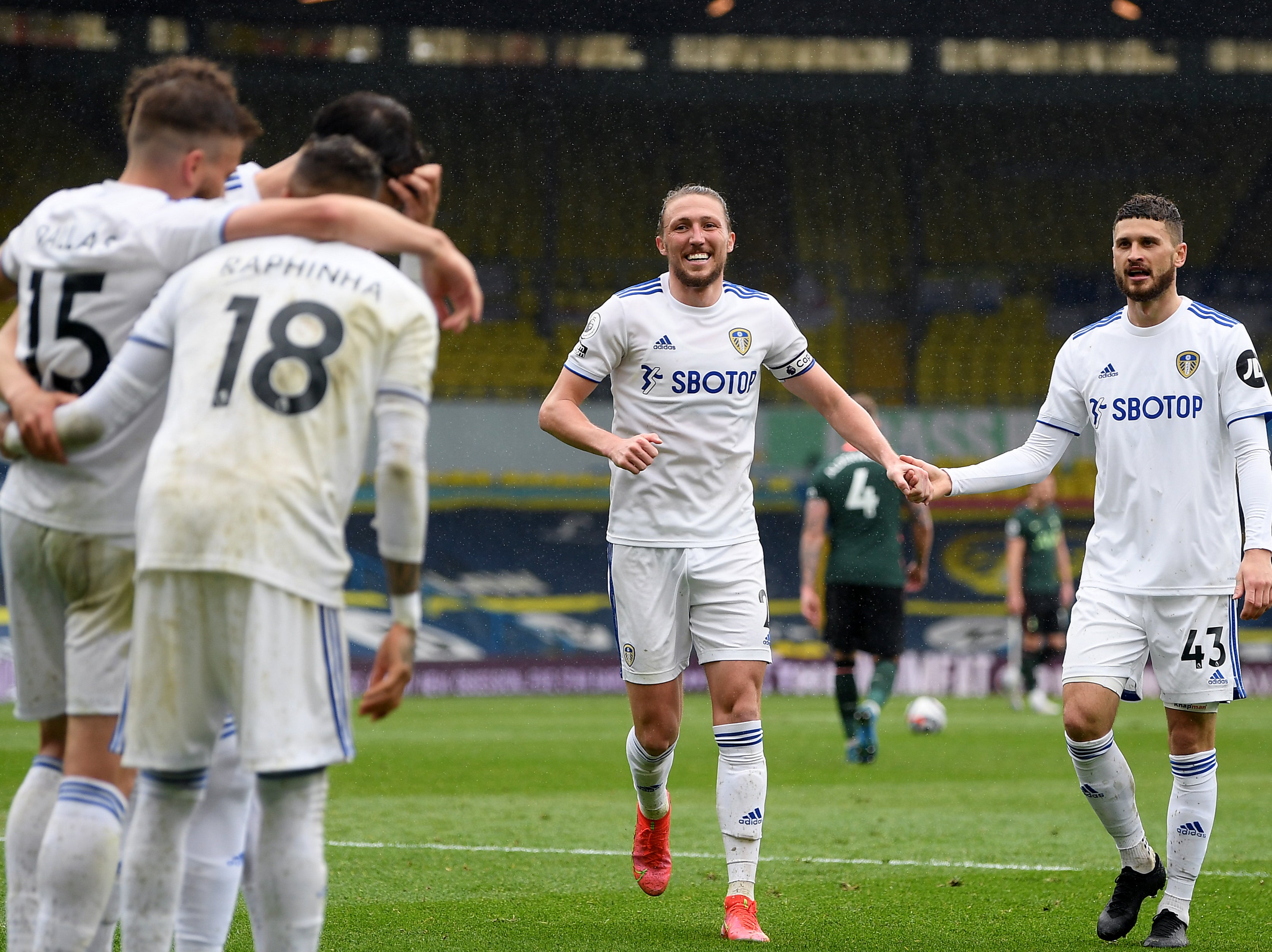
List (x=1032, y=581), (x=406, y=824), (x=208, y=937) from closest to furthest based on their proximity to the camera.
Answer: (x=208, y=937)
(x=406, y=824)
(x=1032, y=581)

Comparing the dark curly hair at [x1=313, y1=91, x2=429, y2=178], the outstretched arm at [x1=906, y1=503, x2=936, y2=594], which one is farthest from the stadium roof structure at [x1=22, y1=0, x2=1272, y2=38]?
the dark curly hair at [x1=313, y1=91, x2=429, y2=178]

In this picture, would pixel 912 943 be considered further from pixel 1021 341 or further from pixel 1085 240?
pixel 1085 240

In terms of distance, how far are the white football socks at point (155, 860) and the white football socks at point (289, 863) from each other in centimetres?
17

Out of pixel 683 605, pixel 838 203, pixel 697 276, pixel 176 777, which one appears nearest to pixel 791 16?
pixel 838 203

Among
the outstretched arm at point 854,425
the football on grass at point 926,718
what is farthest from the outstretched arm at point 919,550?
the outstretched arm at point 854,425

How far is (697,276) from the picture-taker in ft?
19.2

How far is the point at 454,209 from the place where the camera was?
28.2 metres

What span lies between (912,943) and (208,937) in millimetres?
2485

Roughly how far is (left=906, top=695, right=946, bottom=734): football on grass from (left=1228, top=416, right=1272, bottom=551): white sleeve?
8768mm

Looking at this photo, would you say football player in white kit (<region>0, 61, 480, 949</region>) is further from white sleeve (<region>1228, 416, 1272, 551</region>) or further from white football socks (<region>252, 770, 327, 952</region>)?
white sleeve (<region>1228, 416, 1272, 551</region>)

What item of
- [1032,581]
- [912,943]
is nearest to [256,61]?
[1032,581]

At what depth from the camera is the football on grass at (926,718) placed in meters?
13.9

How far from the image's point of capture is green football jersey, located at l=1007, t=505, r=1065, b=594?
16.1m

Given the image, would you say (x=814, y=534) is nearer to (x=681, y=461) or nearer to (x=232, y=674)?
(x=681, y=461)
